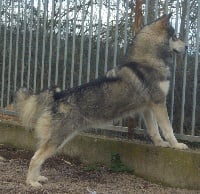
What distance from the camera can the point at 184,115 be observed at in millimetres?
6426

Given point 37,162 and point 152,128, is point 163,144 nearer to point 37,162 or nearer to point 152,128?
point 152,128

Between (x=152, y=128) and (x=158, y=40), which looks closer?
(x=158, y=40)

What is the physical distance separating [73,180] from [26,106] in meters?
1.13

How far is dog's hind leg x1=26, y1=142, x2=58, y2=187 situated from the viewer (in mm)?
5855

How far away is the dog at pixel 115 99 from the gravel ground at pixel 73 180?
0.91 ft

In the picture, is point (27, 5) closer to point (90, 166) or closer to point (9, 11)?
point (9, 11)

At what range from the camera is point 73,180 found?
6137 mm

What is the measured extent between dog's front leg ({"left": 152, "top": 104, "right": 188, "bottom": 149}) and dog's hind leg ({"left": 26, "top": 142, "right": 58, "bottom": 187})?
4.49ft

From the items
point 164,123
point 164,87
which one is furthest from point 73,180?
point 164,87

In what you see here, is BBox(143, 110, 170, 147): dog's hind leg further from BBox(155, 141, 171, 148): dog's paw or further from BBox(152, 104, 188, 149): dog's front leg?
BBox(152, 104, 188, 149): dog's front leg

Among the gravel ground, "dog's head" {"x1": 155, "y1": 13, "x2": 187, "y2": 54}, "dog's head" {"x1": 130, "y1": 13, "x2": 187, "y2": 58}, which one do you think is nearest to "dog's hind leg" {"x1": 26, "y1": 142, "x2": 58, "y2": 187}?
the gravel ground

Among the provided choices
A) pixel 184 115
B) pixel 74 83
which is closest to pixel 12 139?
pixel 74 83

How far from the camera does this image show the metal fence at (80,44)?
6359mm

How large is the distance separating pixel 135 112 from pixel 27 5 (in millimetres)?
3075
